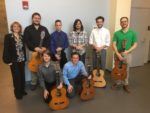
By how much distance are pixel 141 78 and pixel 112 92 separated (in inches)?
39.3

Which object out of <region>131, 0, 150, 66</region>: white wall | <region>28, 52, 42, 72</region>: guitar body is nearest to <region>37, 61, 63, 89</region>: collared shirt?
<region>28, 52, 42, 72</region>: guitar body

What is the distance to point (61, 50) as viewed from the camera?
3648 mm

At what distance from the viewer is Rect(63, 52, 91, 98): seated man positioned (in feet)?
10.4

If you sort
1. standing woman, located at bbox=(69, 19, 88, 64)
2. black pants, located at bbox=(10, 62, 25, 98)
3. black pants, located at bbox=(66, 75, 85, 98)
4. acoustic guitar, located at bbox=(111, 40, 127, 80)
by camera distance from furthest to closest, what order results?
standing woman, located at bbox=(69, 19, 88, 64) < acoustic guitar, located at bbox=(111, 40, 127, 80) < black pants, located at bbox=(66, 75, 85, 98) < black pants, located at bbox=(10, 62, 25, 98)

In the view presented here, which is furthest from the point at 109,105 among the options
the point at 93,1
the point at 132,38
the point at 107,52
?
the point at 93,1

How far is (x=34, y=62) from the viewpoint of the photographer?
338cm

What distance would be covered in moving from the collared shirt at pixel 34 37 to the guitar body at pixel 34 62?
13 cm

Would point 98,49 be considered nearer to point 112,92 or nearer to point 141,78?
point 112,92

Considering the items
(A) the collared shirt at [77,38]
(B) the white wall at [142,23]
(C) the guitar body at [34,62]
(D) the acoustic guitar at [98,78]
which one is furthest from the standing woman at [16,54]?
(B) the white wall at [142,23]

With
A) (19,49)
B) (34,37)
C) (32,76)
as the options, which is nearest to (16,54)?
(19,49)

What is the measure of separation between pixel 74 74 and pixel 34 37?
0.93m

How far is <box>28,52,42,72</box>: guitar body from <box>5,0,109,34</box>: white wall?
0.61m

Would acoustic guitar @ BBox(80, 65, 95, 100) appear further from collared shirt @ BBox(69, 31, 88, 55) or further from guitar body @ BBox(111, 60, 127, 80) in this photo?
collared shirt @ BBox(69, 31, 88, 55)

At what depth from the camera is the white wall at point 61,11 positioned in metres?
3.42
